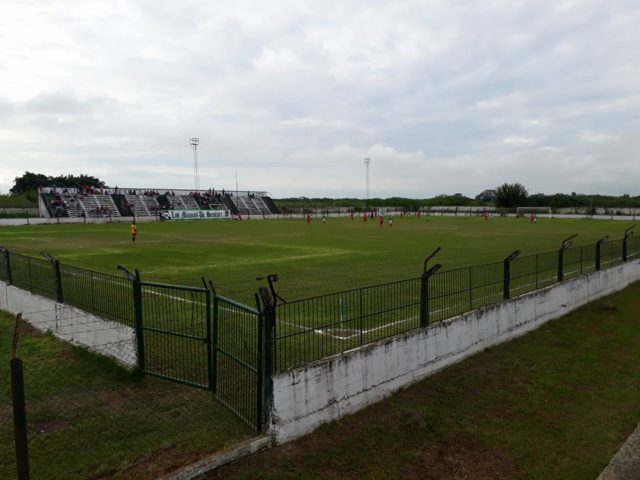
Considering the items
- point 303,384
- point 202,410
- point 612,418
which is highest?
point 303,384

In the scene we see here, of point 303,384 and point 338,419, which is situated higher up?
point 303,384

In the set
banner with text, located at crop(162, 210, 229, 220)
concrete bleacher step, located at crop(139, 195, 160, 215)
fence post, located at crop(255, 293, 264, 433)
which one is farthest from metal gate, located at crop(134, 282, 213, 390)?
concrete bleacher step, located at crop(139, 195, 160, 215)

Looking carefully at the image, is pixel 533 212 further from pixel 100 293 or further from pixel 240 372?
pixel 240 372

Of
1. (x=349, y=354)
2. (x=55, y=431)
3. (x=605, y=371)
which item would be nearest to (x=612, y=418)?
(x=605, y=371)

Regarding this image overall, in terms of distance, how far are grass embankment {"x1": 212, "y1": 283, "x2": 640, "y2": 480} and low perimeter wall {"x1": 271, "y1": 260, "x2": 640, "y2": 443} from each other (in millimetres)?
208

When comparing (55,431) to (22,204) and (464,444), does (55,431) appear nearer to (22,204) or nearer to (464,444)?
(464,444)

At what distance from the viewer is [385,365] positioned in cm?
841

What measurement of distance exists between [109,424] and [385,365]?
436cm

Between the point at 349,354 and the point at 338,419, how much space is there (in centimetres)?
100

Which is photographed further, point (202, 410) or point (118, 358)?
point (118, 358)

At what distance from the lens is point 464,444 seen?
7051 millimetres

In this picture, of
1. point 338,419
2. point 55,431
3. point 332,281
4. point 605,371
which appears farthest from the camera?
point 332,281

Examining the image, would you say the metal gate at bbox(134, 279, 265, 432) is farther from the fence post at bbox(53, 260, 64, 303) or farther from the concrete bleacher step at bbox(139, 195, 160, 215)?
the concrete bleacher step at bbox(139, 195, 160, 215)

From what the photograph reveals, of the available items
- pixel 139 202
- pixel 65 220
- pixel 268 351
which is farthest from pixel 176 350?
pixel 139 202
